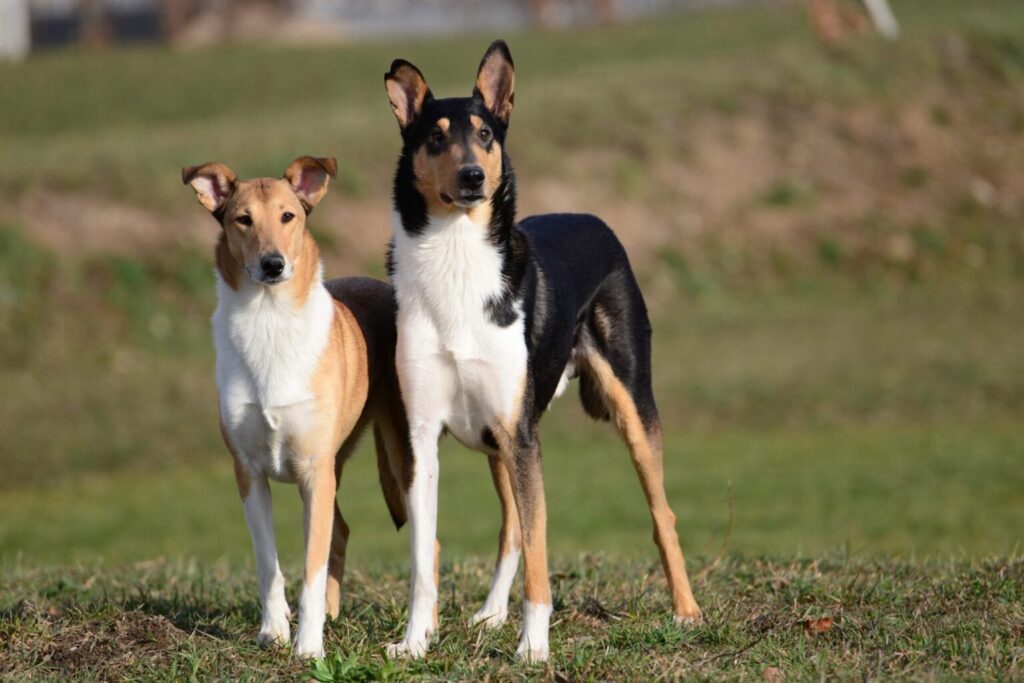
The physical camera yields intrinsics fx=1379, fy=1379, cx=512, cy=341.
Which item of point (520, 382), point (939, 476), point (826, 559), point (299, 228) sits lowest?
point (939, 476)

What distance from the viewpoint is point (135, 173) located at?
21.6 meters

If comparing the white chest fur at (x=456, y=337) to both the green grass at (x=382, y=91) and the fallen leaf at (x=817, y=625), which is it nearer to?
the fallen leaf at (x=817, y=625)

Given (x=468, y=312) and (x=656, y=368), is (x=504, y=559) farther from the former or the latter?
(x=656, y=368)

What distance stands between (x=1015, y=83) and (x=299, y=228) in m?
27.4

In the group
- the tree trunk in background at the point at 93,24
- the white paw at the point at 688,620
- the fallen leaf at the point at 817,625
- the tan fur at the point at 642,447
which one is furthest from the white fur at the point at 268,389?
the tree trunk in background at the point at 93,24

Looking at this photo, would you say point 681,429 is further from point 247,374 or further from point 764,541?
point 247,374

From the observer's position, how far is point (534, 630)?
599 centimetres

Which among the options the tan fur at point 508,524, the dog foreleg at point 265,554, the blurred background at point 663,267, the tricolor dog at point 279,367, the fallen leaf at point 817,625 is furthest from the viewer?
the blurred background at point 663,267

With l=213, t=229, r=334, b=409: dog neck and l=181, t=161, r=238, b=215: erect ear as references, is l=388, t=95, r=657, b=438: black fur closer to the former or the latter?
l=213, t=229, r=334, b=409: dog neck

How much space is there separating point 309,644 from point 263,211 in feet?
6.17

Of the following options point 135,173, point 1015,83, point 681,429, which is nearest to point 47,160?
point 135,173

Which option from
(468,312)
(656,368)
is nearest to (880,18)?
(656,368)

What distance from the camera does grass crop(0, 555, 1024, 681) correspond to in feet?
18.9

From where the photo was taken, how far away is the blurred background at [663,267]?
1423 centimetres
